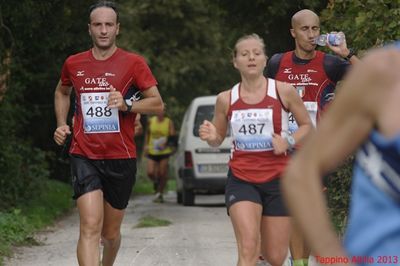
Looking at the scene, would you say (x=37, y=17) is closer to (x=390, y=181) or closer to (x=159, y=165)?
(x=159, y=165)

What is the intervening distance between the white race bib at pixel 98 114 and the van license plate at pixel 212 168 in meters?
11.8

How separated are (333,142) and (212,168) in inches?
668

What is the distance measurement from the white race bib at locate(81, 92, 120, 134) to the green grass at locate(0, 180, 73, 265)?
3.02m

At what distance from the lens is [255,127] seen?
778 centimetres

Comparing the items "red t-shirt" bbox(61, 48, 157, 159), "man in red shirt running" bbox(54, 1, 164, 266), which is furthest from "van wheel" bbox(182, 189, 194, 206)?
"red t-shirt" bbox(61, 48, 157, 159)

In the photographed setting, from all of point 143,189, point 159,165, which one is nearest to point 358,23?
point 159,165

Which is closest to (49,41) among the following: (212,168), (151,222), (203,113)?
(151,222)

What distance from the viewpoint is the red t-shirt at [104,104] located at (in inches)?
341

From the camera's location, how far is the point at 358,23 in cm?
1182

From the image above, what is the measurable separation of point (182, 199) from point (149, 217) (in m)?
4.95

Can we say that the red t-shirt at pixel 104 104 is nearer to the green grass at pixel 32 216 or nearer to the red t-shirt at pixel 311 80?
the red t-shirt at pixel 311 80

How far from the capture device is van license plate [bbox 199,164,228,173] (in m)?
20.5

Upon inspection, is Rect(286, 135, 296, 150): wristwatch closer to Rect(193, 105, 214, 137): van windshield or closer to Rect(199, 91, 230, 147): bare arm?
Rect(199, 91, 230, 147): bare arm

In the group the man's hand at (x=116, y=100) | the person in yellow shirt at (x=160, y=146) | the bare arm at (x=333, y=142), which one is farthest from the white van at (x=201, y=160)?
the bare arm at (x=333, y=142)
